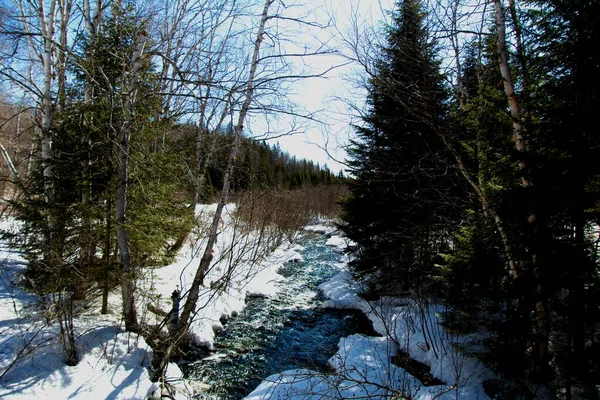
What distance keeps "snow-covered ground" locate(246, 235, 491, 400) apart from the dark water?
47cm

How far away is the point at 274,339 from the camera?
708 centimetres

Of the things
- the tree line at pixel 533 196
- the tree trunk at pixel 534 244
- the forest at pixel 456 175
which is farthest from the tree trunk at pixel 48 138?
the tree trunk at pixel 534 244

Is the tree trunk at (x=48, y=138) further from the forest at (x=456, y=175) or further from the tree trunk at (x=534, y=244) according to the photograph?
the tree trunk at (x=534, y=244)

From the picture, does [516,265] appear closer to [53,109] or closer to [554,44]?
[554,44]

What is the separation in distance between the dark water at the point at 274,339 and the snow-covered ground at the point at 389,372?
47cm

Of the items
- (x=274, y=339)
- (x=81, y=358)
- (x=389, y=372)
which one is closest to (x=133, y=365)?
(x=81, y=358)

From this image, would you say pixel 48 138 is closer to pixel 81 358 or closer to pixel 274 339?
pixel 81 358

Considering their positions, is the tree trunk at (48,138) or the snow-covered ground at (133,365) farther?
the tree trunk at (48,138)

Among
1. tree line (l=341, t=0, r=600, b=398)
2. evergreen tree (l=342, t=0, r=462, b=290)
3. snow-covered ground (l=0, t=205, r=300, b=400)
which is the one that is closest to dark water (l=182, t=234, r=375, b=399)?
snow-covered ground (l=0, t=205, r=300, b=400)

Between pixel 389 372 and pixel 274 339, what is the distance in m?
3.58

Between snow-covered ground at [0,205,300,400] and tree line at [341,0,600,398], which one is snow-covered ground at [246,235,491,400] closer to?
tree line at [341,0,600,398]

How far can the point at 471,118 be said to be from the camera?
16.7 feet

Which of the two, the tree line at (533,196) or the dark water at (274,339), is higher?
the tree line at (533,196)

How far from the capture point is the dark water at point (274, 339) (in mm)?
5566
